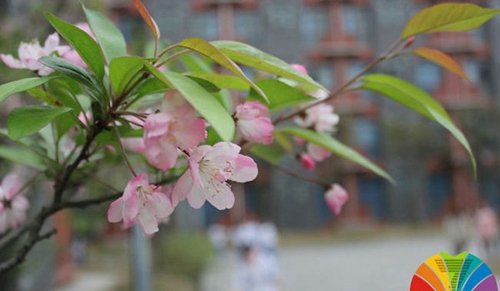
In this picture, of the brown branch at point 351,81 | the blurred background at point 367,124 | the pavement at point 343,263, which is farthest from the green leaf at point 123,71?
the blurred background at point 367,124

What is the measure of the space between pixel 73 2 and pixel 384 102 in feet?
38.5

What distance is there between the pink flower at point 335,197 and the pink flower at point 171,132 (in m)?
0.38

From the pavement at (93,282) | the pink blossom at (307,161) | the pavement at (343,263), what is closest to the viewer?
the pink blossom at (307,161)

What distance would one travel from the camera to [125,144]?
741 millimetres

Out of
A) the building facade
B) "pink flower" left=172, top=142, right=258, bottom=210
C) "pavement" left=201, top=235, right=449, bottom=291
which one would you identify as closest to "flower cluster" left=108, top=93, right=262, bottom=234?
"pink flower" left=172, top=142, right=258, bottom=210

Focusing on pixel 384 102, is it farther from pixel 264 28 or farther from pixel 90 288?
pixel 90 288

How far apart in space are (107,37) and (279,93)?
0.65 ft

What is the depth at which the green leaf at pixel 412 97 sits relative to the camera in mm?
635

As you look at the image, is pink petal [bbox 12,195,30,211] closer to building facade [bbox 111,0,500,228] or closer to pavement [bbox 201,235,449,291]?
pavement [bbox 201,235,449,291]

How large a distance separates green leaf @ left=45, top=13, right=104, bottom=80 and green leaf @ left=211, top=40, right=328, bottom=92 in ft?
0.37

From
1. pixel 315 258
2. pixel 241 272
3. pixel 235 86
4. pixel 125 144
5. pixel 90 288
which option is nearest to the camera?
pixel 235 86

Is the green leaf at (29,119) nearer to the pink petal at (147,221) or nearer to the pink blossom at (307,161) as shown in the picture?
the pink petal at (147,221)

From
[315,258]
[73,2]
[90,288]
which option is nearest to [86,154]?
[73,2]

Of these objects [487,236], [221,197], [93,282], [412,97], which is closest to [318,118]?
[412,97]
